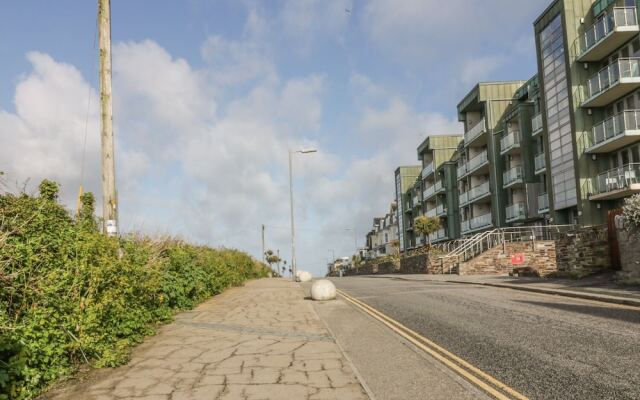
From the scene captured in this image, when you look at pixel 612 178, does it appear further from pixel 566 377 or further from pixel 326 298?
pixel 566 377

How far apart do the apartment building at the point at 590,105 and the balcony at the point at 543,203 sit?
1.75 meters

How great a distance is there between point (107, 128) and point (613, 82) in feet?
85.4

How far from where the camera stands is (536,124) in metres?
34.9

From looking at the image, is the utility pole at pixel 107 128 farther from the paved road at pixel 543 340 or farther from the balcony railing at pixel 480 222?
the balcony railing at pixel 480 222

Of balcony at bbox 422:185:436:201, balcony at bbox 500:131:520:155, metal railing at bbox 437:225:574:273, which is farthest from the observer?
balcony at bbox 422:185:436:201

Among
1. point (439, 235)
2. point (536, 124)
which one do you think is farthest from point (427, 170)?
point (536, 124)

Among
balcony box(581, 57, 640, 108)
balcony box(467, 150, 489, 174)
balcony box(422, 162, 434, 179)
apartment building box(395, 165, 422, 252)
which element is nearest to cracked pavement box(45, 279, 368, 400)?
balcony box(581, 57, 640, 108)

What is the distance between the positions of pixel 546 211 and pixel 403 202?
42.6m

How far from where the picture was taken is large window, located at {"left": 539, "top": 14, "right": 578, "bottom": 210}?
30.2 metres

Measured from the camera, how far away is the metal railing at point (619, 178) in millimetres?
25953

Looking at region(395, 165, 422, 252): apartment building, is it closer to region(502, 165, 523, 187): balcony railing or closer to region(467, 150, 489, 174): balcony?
region(467, 150, 489, 174): balcony

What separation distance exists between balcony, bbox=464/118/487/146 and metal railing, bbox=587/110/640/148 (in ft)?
48.0

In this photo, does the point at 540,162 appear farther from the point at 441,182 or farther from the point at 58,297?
the point at 58,297

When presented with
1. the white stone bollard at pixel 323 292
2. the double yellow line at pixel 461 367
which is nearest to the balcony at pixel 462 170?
the white stone bollard at pixel 323 292
